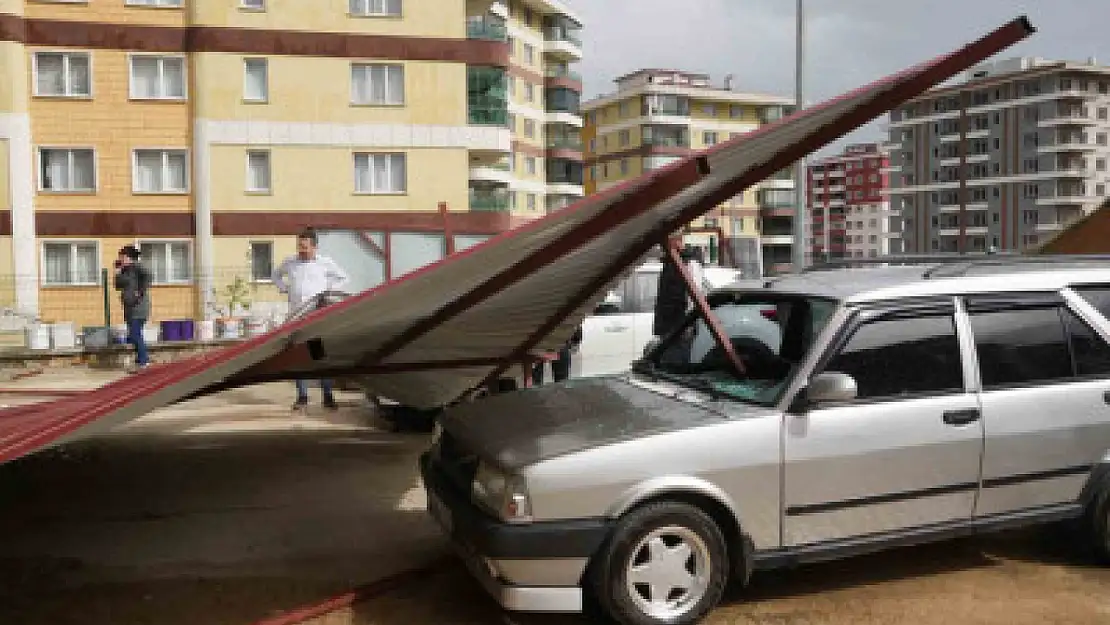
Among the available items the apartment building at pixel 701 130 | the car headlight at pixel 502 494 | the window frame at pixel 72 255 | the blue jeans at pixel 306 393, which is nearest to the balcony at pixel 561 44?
the apartment building at pixel 701 130

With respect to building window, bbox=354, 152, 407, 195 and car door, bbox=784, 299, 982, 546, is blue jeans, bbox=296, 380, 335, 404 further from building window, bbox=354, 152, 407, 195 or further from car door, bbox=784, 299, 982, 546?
A: building window, bbox=354, 152, 407, 195

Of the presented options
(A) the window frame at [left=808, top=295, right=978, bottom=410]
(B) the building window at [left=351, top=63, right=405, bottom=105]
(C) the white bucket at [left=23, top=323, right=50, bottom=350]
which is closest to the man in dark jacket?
(C) the white bucket at [left=23, top=323, right=50, bottom=350]

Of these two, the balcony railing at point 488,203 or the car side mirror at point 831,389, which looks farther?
the balcony railing at point 488,203

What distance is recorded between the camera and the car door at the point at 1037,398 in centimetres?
429

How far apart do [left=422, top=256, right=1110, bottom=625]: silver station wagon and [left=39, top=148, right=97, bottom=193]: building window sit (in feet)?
79.3

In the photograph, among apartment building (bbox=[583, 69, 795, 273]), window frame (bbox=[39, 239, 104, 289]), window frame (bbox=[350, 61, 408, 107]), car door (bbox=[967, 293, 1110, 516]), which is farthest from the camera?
apartment building (bbox=[583, 69, 795, 273])

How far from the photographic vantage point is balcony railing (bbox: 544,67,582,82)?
61591 mm

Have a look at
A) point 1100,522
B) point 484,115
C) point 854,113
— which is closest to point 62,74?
point 484,115

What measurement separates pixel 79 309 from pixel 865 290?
23.4 metres

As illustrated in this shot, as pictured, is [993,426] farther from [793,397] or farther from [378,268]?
[378,268]

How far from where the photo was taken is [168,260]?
25375 millimetres

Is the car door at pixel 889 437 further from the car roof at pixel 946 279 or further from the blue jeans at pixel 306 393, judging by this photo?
the blue jeans at pixel 306 393

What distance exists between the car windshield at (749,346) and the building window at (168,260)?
74.6 ft

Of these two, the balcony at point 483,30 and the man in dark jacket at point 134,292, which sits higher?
the balcony at point 483,30
